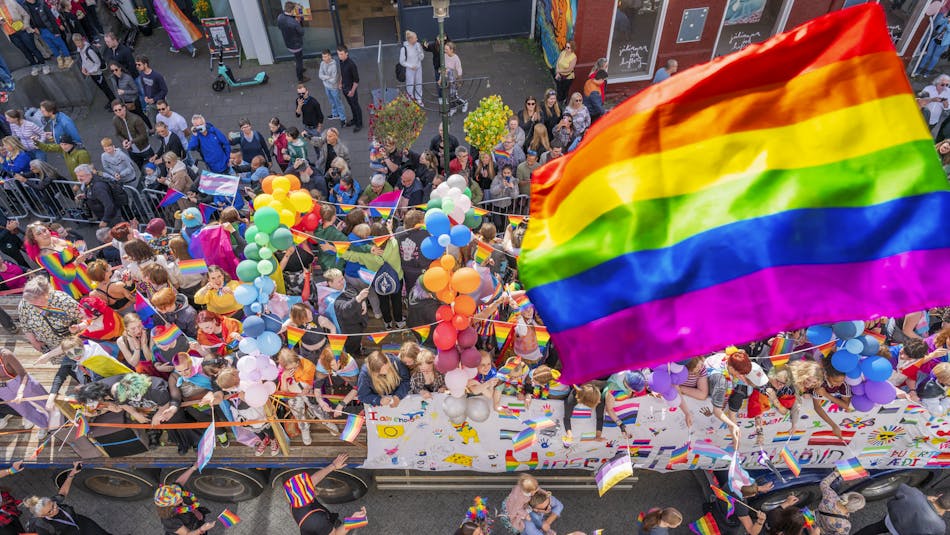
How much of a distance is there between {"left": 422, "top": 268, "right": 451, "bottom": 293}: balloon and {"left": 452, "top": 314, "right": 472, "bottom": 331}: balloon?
1.11 ft

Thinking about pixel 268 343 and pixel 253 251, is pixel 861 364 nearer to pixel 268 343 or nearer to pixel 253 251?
pixel 268 343

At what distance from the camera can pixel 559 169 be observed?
5.27m

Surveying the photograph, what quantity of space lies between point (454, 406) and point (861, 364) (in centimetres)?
400

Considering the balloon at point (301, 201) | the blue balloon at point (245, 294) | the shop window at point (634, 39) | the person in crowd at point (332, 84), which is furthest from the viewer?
the shop window at point (634, 39)

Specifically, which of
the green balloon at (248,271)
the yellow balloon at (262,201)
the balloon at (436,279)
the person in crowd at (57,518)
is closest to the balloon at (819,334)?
the balloon at (436,279)

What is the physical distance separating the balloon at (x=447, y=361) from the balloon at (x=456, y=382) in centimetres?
6

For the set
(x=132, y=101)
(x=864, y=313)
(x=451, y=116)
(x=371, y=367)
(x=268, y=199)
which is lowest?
(x=451, y=116)

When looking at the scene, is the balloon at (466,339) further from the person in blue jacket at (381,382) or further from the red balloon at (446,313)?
the person in blue jacket at (381,382)

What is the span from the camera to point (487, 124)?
9609mm

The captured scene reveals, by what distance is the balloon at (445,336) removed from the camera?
6.72m

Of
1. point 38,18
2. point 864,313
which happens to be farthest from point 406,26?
point 864,313

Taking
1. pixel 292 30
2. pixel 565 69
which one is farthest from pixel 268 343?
pixel 292 30

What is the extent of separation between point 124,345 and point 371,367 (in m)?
2.79

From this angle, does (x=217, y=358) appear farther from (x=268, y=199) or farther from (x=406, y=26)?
(x=406, y=26)
